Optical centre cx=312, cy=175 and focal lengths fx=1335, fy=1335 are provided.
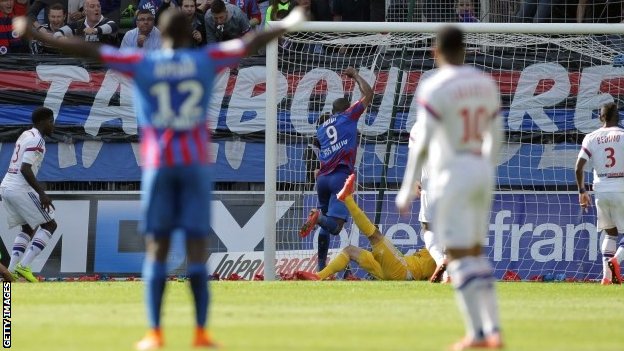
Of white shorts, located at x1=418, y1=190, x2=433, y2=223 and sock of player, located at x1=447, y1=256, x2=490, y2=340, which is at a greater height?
sock of player, located at x1=447, y1=256, x2=490, y2=340

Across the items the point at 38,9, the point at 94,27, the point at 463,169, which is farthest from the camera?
the point at 38,9

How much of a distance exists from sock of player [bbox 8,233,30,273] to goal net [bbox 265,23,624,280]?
3.80m

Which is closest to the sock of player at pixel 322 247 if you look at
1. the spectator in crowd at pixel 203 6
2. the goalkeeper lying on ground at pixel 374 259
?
Answer: the goalkeeper lying on ground at pixel 374 259

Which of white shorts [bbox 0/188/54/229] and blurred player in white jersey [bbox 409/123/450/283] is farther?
white shorts [bbox 0/188/54/229]

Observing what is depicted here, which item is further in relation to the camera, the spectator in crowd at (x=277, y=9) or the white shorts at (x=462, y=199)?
the spectator in crowd at (x=277, y=9)

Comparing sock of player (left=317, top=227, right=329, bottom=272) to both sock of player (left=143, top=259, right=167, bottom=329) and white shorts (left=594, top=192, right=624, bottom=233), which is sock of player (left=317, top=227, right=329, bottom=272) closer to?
white shorts (left=594, top=192, right=624, bottom=233)

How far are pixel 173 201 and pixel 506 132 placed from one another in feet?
41.7

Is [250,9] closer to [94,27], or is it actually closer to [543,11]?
[94,27]

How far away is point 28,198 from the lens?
768 inches

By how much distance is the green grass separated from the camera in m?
9.80

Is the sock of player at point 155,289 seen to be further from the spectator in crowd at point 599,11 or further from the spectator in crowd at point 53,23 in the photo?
the spectator in crowd at point 599,11

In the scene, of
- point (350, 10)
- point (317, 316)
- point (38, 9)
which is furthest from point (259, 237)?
point (317, 316)

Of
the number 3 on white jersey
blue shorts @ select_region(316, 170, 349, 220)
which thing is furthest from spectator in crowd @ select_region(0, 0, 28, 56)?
the number 3 on white jersey

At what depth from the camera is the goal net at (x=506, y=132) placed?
2075 cm
